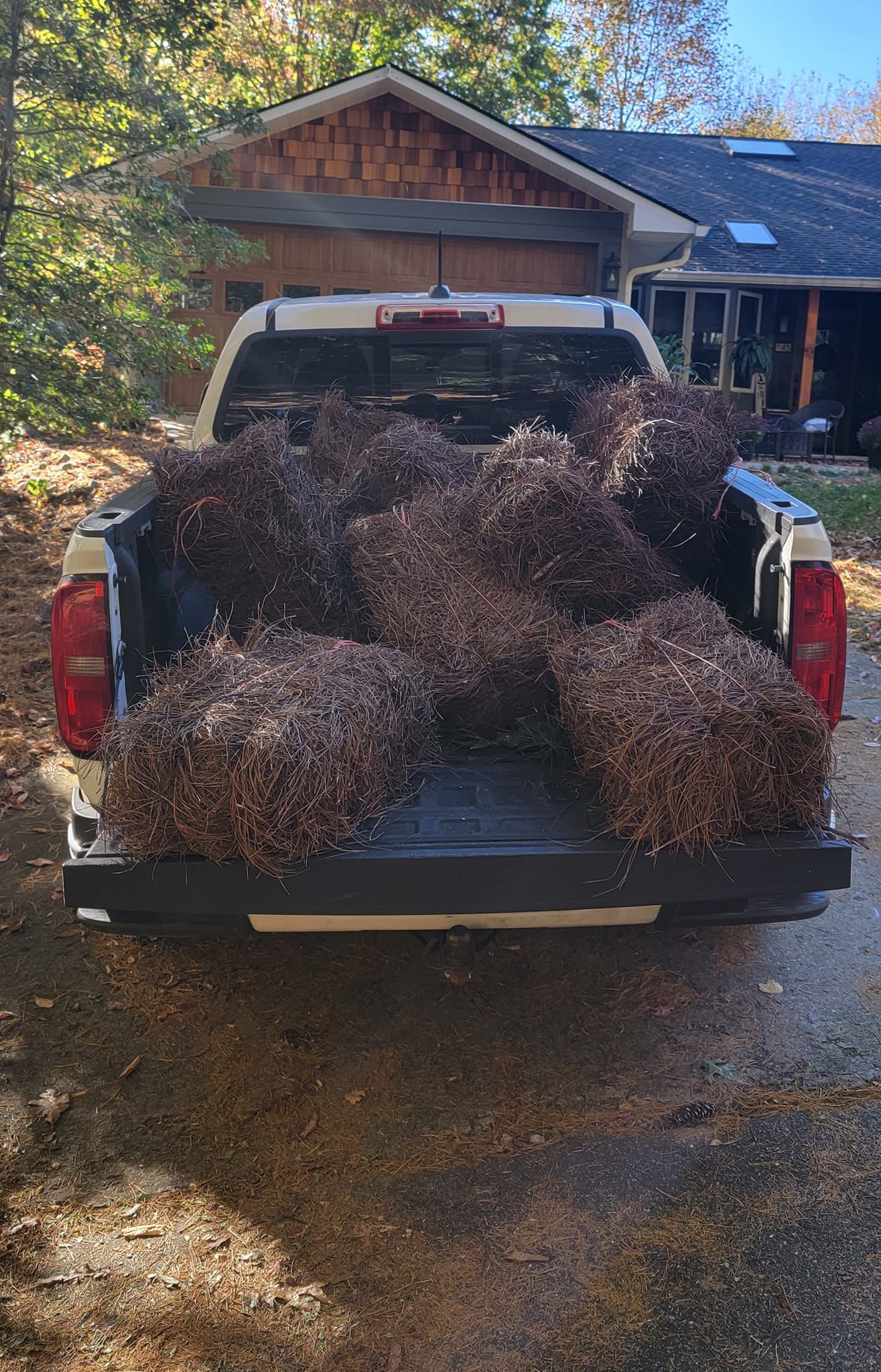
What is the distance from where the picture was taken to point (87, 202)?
8727mm

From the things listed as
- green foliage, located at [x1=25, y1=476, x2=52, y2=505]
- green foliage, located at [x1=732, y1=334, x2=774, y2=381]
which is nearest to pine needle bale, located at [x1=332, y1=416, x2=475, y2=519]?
green foliage, located at [x1=25, y1=476, x2=52, y2=505]

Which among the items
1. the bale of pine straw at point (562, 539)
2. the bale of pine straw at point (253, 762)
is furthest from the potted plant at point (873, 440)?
the bale of pine straw at point (253, 762)

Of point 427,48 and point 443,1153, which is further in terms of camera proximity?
point 427,48

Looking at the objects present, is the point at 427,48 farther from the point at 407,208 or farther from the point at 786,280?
the point at 407,208

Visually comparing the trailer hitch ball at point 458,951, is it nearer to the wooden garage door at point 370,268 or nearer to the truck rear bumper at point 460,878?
the truck rear bumper at point 460,878

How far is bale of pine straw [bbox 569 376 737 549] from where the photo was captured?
3732 millimetres

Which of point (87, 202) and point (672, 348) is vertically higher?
point (87, 202)

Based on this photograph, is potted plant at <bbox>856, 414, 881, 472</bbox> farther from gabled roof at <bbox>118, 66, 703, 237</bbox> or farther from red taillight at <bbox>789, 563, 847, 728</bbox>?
red taillight at <bbox>789, 563, 847, 728</bbox>

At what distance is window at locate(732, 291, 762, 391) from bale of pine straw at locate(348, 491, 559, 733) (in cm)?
1816

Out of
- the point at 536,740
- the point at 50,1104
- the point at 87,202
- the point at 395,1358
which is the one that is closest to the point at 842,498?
the point at 87,202

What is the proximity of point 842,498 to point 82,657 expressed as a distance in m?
12.6

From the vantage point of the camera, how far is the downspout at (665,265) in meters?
14.8

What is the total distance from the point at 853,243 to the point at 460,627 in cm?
1962

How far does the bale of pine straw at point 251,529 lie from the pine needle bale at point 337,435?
1.84 feet
